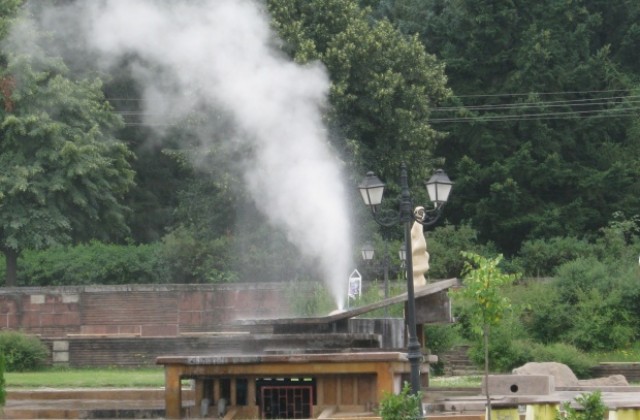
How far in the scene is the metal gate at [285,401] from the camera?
72.8 ft

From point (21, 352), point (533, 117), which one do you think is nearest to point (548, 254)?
point (533, 117)

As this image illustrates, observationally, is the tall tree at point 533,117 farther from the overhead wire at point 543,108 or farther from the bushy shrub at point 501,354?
the bushy shrub at point 501,354

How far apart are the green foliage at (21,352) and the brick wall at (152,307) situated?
5.36m

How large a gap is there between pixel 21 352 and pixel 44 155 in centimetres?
952

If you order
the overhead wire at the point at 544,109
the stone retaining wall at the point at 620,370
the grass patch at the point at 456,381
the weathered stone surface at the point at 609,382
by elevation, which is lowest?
the weathered stone surface at the point at 609,382

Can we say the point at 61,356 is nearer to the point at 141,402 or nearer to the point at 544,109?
the point at 141,402

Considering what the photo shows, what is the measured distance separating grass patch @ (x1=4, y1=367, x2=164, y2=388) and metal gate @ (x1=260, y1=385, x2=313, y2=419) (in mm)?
6605

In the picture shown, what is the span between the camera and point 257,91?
132 ft

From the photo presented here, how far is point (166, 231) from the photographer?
51.1m

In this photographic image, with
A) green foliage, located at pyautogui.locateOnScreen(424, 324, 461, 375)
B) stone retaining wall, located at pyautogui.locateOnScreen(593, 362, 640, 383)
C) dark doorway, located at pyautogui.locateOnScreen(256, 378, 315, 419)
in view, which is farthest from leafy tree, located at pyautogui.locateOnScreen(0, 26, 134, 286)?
dark doorway, located at pyautogui.locateOnScreen(256, 378, 315, 419)

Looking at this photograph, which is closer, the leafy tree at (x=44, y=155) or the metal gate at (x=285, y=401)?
the metal gate at (x=285, y=401)

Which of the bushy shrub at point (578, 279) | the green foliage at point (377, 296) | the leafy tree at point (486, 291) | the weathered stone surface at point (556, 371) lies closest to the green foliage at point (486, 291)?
the leafy tree at point (486, 291)

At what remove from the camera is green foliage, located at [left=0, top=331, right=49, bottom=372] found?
1357 inches

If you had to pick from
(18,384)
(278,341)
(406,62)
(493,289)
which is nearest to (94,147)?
(406,62)
